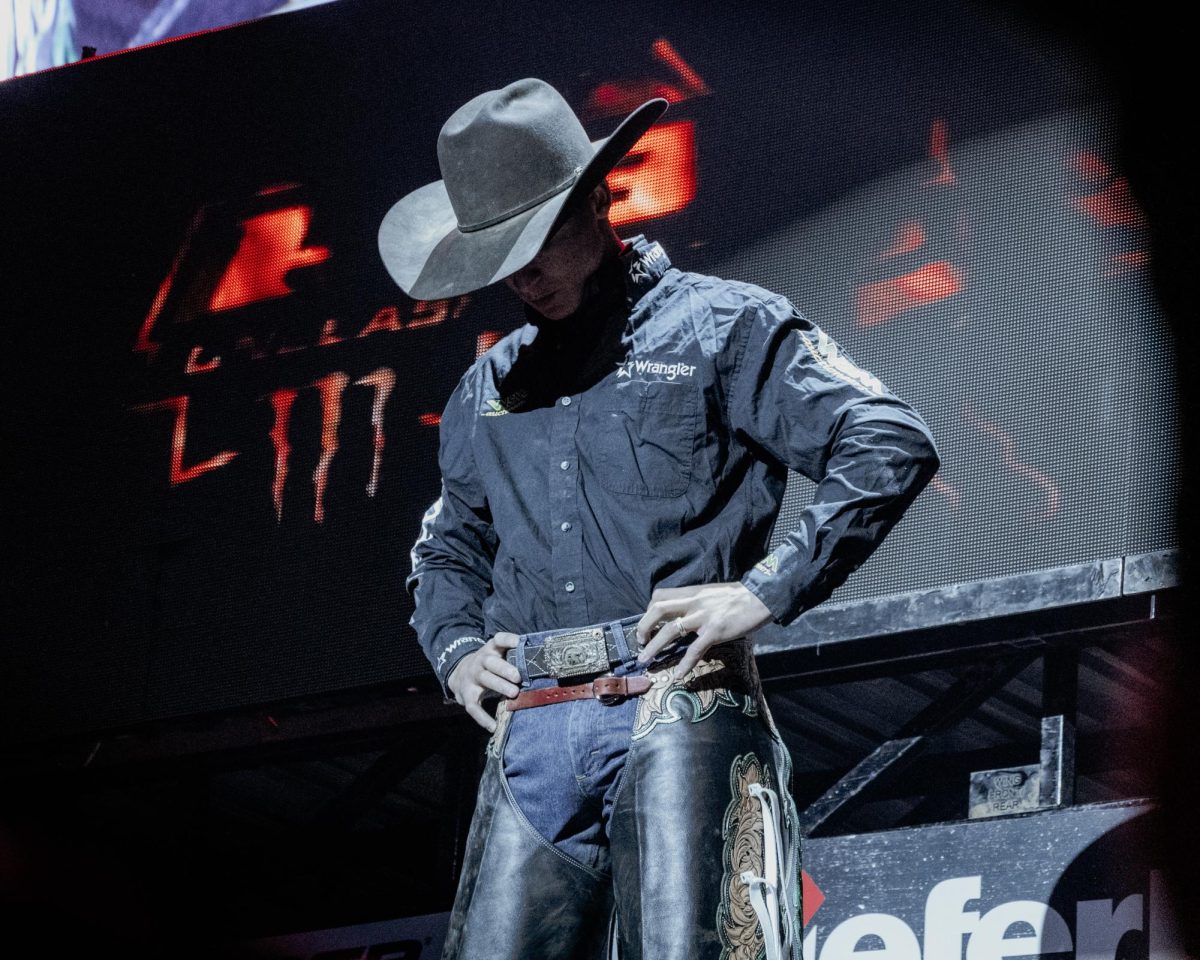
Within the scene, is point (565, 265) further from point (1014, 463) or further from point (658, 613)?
point (1014, 463)

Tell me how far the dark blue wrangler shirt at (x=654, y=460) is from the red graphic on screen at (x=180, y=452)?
6.41 feet

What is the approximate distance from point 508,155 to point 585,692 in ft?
2.10

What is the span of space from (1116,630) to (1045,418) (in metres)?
0.44

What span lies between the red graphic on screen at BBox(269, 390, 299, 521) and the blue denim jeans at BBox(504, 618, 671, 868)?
6.98 ft

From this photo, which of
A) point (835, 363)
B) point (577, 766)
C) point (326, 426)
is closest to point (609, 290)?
point (835, 363)

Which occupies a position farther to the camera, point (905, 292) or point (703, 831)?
point (905, 292)

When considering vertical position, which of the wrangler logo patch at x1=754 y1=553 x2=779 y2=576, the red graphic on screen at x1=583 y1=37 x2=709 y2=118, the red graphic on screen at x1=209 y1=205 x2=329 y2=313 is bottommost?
the wrangler logo patch at x1=754 y1=553 x2=779 y2=576

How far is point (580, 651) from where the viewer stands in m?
1.85

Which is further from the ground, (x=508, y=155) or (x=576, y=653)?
(x=508, y=155)

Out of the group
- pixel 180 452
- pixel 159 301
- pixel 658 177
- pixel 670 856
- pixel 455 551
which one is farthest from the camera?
pixel 159 301

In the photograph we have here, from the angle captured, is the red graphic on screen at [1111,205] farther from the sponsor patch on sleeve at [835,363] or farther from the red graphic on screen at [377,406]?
the red graphic on screen at [377,406]

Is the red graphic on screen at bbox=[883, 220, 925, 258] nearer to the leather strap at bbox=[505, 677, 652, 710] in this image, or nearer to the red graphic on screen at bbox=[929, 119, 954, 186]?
the red graphic on screen at bbox=[929, 119, 954, 186]

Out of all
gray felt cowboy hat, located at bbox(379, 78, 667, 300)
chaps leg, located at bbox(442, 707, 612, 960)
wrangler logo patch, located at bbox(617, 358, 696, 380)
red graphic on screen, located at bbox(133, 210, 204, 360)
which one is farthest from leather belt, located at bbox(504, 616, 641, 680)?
red graphic on screen, located at bbox(133, 210, 204, 360)

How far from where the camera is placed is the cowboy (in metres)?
1.77
